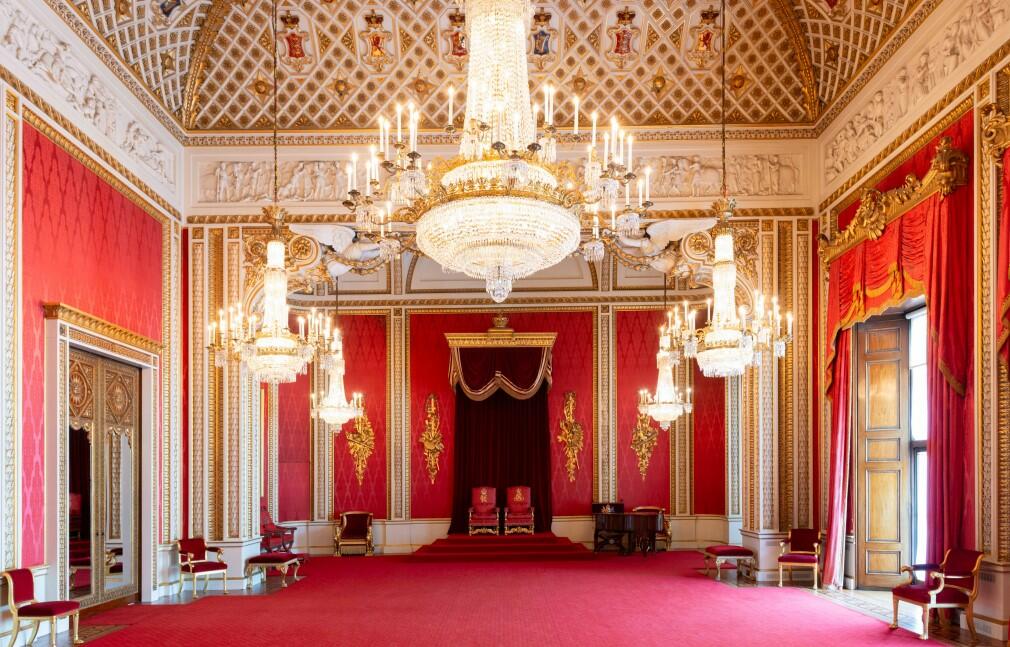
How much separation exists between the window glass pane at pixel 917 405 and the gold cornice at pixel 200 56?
8928 millimetres

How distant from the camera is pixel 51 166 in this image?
8430mm

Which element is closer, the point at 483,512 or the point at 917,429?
the point at 917,429

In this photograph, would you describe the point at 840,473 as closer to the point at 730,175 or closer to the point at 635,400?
the point at 730,175

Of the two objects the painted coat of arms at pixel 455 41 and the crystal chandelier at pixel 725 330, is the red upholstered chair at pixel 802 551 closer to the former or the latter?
the crystal chandelier at pixel 725 330

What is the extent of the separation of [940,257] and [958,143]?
1004 millimetres

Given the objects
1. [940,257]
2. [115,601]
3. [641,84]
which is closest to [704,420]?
[641,84]

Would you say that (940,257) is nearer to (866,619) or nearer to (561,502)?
(866,619)

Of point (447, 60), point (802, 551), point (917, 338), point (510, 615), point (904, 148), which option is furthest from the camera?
point (447, 60)

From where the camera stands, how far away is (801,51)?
11.2 m

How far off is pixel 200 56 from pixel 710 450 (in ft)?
33.8

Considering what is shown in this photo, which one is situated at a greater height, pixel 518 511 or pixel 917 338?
pixel 917 338

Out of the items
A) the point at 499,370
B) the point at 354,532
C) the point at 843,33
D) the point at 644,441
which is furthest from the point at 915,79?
the point at 354,532

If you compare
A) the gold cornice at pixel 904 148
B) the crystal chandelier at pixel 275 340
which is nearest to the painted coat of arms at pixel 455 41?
the crystal chandelier at pixel 275 340

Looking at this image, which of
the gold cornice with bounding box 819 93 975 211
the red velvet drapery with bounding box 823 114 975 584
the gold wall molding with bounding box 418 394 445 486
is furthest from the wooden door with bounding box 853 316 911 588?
the gold wall molding with bounding box 418 394 445 486
